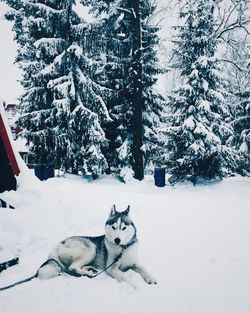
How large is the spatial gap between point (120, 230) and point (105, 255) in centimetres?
58

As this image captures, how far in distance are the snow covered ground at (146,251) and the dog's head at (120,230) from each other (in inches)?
24.0

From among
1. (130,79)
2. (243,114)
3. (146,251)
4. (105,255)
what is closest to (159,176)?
(130,79)

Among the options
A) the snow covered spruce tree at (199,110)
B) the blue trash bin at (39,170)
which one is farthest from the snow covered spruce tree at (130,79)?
the blue trash bin at (39,170)

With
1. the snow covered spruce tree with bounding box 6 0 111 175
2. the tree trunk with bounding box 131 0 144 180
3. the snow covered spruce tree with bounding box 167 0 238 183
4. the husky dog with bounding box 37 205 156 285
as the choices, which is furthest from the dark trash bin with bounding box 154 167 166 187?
the husky dog with bounding box 37 205 156 285

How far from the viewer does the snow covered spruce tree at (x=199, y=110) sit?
15242mm

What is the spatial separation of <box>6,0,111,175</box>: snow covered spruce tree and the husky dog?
11.8m

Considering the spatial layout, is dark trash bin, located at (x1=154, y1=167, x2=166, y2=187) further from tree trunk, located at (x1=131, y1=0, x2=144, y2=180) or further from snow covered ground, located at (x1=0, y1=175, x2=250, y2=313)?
snow covered ground, located at (x1=0, y1=175, x2=250, y2=313)

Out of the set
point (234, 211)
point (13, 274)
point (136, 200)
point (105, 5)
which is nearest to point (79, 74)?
point (105, 5)

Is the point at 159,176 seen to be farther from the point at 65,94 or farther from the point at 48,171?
the point at 65,94

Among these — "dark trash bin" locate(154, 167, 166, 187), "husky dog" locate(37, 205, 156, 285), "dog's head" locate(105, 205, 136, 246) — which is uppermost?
"dog's head" locate(105, 205, 136, 246)

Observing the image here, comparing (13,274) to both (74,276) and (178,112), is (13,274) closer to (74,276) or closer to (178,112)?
(74,276)

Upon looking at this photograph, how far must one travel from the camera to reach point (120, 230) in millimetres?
4852

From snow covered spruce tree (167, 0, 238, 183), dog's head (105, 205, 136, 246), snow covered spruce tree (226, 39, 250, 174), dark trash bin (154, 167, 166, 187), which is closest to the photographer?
dog's head (105, 205, 136, 246)

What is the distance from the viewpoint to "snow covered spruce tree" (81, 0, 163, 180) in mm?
17406
